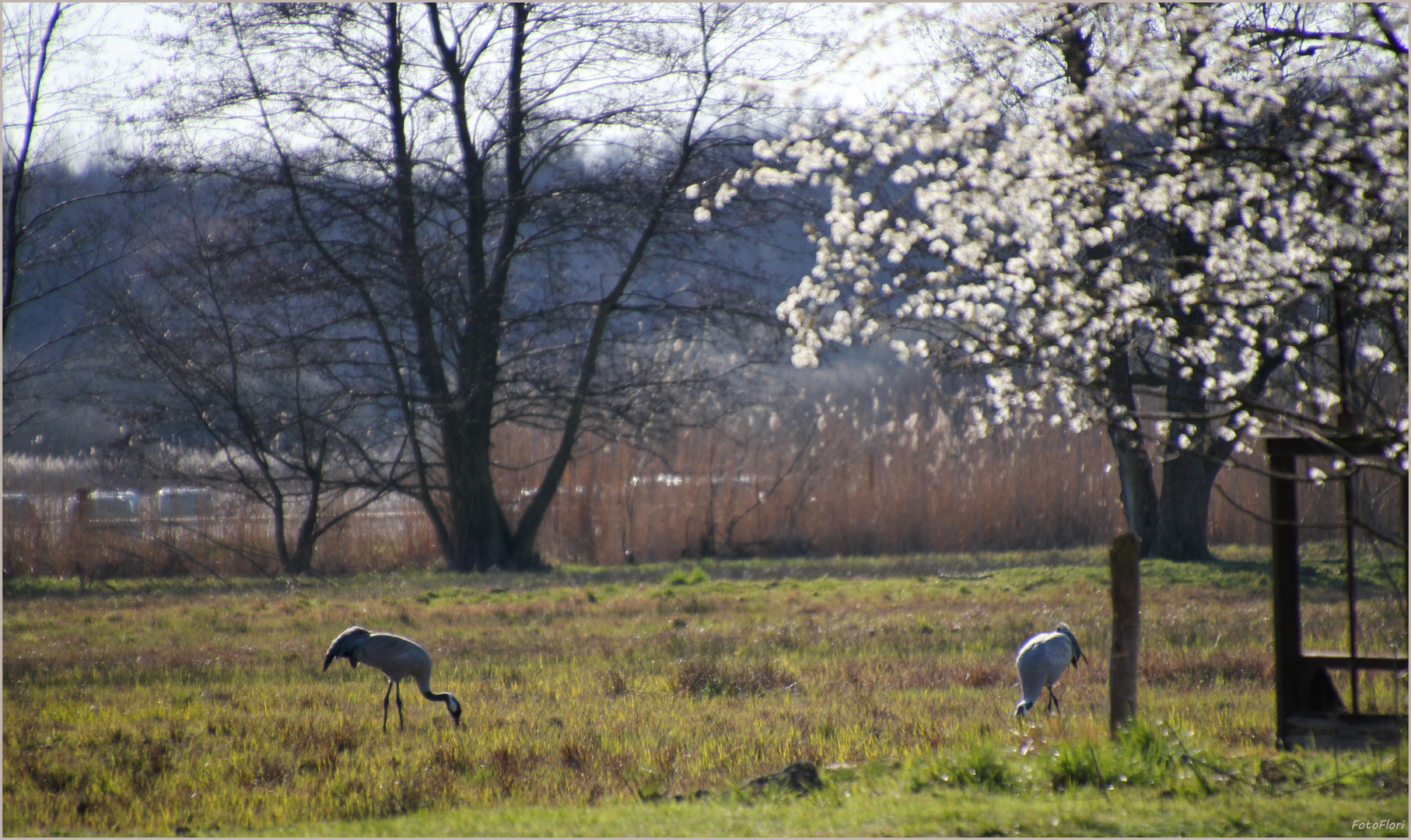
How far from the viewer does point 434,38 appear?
16969mm

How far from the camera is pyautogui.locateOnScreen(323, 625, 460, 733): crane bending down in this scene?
6.44 meters

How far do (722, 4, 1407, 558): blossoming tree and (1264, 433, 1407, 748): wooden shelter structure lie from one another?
20 centimetres

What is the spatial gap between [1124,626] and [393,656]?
12.9ft

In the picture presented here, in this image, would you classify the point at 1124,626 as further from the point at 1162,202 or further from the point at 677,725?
the point at 677,725

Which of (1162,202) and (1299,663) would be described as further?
(1162,202)

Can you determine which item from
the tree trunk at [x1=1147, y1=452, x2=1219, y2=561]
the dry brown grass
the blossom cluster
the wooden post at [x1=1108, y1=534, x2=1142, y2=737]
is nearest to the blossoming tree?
the blossom cluster

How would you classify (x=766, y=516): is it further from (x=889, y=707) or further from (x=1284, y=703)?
(x=1284, y=703)

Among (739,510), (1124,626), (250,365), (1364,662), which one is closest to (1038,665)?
(1124,626)

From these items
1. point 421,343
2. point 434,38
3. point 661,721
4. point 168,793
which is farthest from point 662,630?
point 434,38

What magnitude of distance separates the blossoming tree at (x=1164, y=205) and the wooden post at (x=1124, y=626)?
0.66 meters

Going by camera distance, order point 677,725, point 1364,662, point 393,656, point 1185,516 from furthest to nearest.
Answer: point 1185,516 → point 393,656 → point 677,725 → point 1364,662

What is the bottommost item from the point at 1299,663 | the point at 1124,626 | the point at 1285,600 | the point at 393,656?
the point at 393,656

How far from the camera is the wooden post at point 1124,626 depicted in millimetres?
5055

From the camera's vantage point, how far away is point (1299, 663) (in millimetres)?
5020
